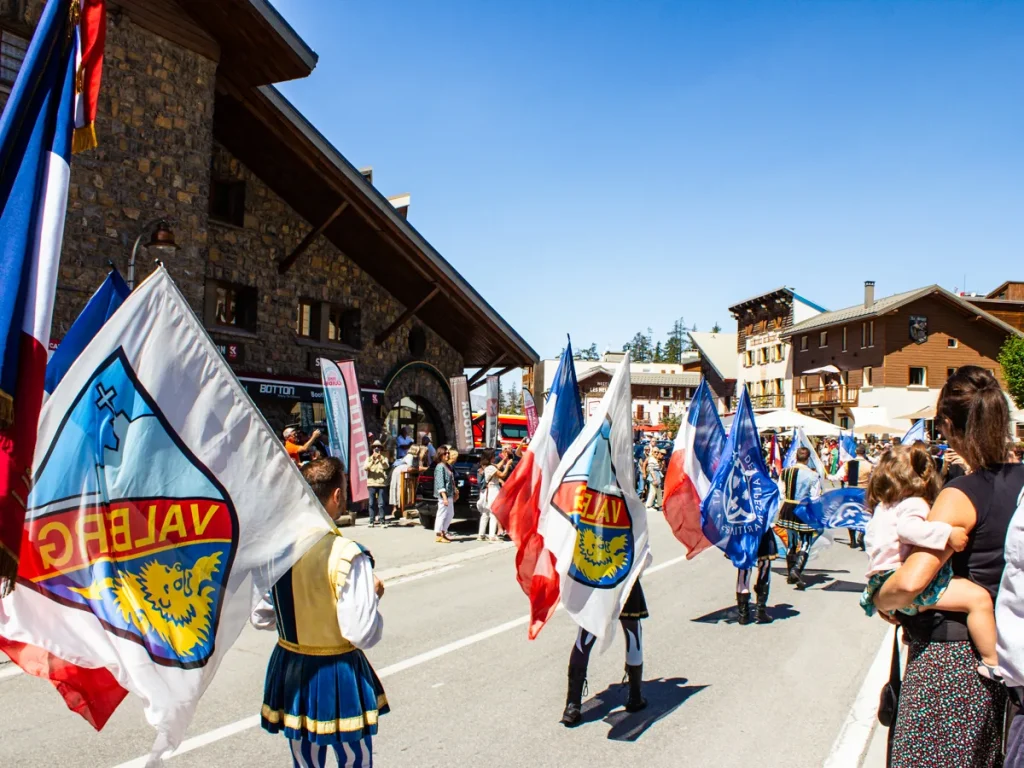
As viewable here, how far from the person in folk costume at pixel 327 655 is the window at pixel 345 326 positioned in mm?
16623

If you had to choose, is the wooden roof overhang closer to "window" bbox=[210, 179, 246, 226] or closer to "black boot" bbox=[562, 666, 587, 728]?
"window" bbox=[210, 179, 246, 226]

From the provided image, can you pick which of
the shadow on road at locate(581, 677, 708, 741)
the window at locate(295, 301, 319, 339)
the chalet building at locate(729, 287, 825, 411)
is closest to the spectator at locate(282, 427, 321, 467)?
the window at locate(295, 301, 319, 339)

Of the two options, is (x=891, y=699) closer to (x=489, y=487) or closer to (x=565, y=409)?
(x=565, y=409)

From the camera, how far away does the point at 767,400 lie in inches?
2482

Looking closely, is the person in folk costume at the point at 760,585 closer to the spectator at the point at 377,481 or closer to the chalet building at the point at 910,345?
the spectator at the point at 377,481

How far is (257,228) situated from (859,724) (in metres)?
15.1

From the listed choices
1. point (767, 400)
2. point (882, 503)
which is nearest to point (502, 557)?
point (882, 503)

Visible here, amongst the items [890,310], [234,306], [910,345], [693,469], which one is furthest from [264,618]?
[910,345]

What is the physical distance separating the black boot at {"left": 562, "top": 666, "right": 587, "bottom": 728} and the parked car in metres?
10.9

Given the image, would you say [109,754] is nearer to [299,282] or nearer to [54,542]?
[54,542]

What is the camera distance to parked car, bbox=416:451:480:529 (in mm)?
16594

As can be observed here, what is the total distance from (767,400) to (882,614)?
62332 mm

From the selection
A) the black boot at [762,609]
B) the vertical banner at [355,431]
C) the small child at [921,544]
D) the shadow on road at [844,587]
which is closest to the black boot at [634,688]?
the small child at [921,544]

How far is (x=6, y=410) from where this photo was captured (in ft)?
8.09
